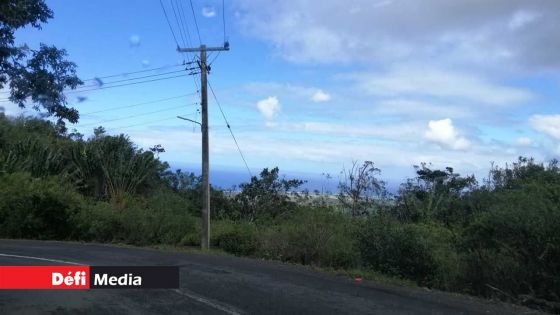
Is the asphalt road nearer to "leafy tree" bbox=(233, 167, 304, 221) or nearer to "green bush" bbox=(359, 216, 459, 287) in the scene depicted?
"green bush" bbox=(359, 216, 459, 287)

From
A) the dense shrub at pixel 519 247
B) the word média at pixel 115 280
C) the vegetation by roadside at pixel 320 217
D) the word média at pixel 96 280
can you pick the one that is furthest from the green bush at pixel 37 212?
the dense shrub at pixel 519 247

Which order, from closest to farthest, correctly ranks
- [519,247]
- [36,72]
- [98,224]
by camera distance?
[36,72] → [519,247] → [98,224]

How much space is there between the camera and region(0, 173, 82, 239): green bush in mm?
24578

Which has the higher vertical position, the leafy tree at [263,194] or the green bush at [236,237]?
the leafy tree at [263,194]

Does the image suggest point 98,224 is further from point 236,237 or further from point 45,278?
point 45,278

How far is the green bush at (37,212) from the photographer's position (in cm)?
2458

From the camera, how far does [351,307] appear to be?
9266 mm

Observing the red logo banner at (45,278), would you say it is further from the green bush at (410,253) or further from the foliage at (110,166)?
the foliage at (110,166)

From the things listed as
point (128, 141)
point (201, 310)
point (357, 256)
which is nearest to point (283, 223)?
point (357, 256)

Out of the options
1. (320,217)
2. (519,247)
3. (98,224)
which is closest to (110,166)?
(98,224)

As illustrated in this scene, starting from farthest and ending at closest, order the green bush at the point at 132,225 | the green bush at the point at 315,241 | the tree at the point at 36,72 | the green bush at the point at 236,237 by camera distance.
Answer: the green bush at the point at 132,225 < the green bush at the point at 236,237 < the green bush at the point at 315,241 < the tree at the point at 36,72

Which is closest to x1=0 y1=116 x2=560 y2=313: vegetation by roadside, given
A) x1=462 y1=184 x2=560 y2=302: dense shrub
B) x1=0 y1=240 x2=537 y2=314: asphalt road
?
x1=462 y1=184 x2=560 y2=302: dense shrub

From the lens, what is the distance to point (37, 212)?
24797 mm

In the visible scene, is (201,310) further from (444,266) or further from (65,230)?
(65,230)
